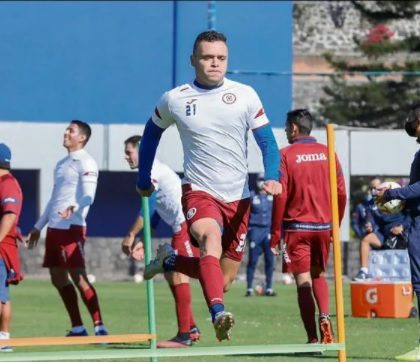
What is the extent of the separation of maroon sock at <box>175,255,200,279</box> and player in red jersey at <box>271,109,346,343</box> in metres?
3.18

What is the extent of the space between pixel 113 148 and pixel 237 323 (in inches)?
597

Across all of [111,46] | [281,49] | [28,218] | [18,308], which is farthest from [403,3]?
[18,308]

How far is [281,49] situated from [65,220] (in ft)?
76.6

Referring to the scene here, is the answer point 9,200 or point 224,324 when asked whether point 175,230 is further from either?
point 224,324

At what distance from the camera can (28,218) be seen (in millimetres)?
34906

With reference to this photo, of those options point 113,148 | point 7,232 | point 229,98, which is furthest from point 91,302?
point 113,148

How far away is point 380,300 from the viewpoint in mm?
19844

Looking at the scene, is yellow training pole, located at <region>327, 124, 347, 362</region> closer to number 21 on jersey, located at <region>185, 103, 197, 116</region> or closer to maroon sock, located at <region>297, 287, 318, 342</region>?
number 21 on jersey, located at <region>185, 103, 197, 116</region>

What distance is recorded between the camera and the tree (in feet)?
162

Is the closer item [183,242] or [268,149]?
[268,149]

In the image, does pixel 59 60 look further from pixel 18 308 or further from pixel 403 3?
pixel 403 3

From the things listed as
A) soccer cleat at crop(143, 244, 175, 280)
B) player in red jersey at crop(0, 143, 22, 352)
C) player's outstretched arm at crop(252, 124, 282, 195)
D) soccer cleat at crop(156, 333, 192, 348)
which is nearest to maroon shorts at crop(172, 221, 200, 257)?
soccer cleat at crop(156, 333, 192, 348)

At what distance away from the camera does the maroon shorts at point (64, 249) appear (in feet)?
53.9

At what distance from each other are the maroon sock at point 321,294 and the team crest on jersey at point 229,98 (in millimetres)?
3746
